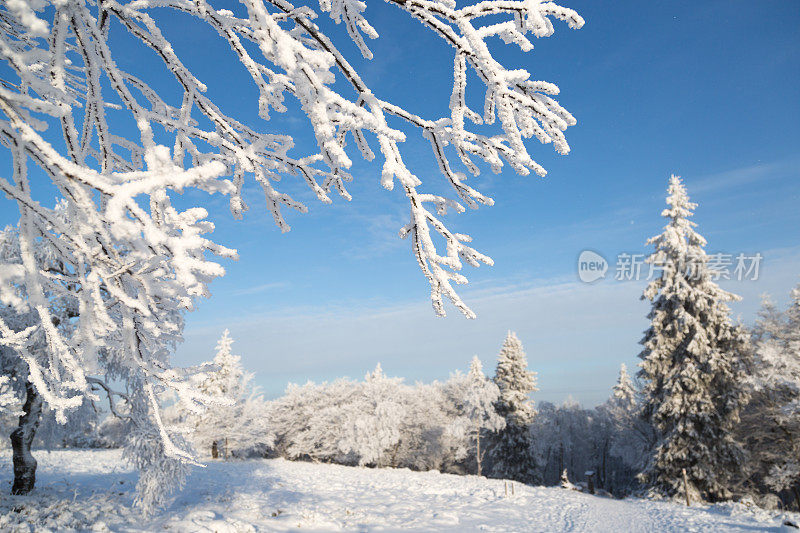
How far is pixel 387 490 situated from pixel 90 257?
1838 centimetres

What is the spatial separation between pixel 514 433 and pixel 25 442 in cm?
2979

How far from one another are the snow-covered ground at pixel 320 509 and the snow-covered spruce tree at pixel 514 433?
12556mm

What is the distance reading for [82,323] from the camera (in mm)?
1574

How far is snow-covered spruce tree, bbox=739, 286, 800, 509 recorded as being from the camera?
1477 cm

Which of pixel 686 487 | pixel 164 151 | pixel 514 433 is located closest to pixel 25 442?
pixel 164 151

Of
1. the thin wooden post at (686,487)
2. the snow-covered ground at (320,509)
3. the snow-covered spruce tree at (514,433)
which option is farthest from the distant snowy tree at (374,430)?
the thin wooden post at (686,487)

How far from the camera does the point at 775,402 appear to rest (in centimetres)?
1650

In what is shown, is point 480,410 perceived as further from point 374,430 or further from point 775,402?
point 775,402

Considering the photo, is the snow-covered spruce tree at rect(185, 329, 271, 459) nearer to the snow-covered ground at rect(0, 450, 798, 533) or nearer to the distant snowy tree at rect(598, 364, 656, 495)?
the snow-covered ground at rect(0, 450, 798, 533)

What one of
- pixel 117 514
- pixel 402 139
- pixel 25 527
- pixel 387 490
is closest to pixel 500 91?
pixel 402 139

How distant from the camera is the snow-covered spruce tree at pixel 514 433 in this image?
3127 cm

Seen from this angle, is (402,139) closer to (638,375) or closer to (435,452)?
(638,375)

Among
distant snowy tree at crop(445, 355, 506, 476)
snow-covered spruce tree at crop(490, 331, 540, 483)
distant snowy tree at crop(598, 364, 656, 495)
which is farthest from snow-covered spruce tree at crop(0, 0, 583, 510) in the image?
snow-covered spruce tree at crop(490, 331, 540, 483)

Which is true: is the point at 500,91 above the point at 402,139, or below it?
above
